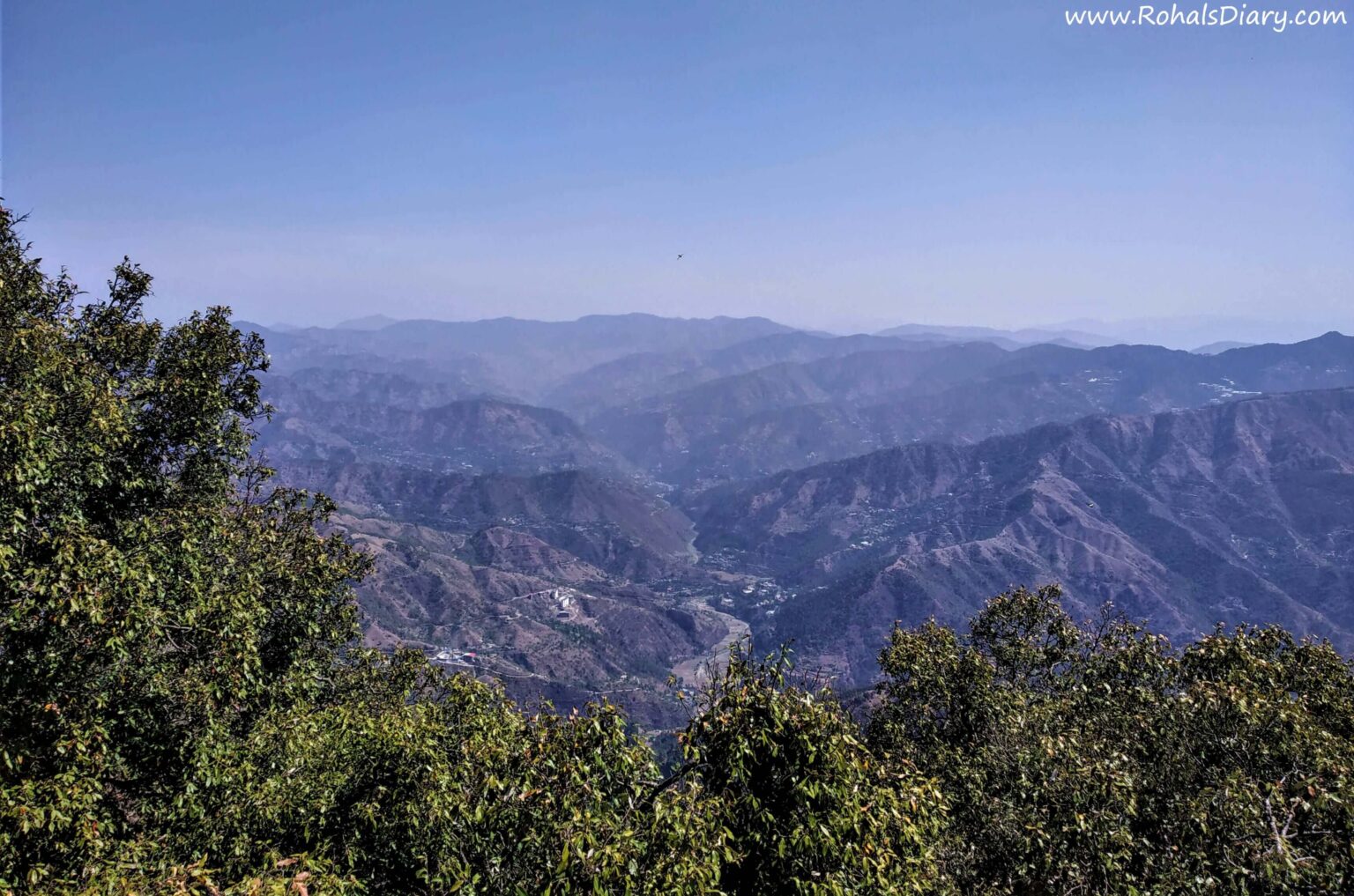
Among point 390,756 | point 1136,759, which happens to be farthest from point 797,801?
point 1136,759

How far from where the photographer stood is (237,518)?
27594 mm

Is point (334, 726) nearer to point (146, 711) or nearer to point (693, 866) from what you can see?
point (146, 711)

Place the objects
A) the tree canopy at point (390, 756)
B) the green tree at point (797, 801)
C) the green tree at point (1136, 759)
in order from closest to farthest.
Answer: the green tree at point (797, 801) → the tree canopy at point (390, 756) → the green tree at point (1136, 759)

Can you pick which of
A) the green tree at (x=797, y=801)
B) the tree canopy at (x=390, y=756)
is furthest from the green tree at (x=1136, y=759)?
the green tree at (x=797, y=801)

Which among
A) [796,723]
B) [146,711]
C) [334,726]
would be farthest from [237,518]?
[796,723]

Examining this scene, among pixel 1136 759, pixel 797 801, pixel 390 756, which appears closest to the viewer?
pixel 797 801

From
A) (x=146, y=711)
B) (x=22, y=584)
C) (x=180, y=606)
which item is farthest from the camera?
(x=180, y=606)

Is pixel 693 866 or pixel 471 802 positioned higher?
pixel 693 866

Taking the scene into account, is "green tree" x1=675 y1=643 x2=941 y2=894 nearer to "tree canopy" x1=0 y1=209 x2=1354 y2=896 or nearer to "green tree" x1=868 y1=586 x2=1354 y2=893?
"tree canopy" x1=0 y1=209 x2=1354 y2=896

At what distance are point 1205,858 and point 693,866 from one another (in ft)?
Result: 39.3

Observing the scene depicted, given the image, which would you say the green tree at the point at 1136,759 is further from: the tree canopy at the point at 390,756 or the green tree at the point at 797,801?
the green tree at the point at 797,801

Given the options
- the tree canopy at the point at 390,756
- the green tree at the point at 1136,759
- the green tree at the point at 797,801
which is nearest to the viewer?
the green tree at the point at 797,801

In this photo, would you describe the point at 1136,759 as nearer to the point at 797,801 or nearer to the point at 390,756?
the point at 797,801

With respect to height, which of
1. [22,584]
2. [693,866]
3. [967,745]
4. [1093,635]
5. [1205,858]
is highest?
[22,584]
